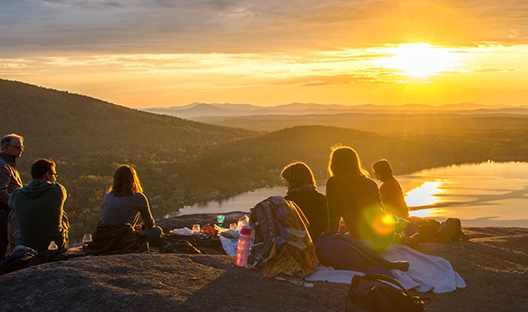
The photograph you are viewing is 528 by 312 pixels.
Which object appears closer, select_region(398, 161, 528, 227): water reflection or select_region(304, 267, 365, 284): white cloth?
select_region(304, 267, 365, 284): white cloth

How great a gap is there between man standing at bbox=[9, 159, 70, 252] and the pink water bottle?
8.40 feet

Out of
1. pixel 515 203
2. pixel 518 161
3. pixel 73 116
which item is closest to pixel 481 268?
pixel 515 203

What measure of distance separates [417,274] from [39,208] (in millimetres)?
5086

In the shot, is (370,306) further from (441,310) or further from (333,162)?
(333,162)

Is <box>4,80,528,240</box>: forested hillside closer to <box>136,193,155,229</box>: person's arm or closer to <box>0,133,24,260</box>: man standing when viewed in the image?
<box>0,133,24,260</box>: man standing

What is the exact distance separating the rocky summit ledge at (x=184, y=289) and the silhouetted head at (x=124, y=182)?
97 centimetres

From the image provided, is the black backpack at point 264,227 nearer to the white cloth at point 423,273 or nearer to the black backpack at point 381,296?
the black backpack at point 381,296

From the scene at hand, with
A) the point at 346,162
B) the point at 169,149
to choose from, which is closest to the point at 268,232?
the point at 346,162

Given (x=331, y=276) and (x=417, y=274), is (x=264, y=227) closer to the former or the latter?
(x=331, y=276)

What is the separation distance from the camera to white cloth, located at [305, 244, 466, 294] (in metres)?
6.44

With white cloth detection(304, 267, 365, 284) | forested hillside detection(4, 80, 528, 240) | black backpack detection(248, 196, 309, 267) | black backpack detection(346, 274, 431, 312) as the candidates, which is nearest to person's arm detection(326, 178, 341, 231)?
black backpack detection(248, 196, 309, 267)

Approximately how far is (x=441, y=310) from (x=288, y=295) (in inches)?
69.6

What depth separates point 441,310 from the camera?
601cm

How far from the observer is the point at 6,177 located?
7.84 m
